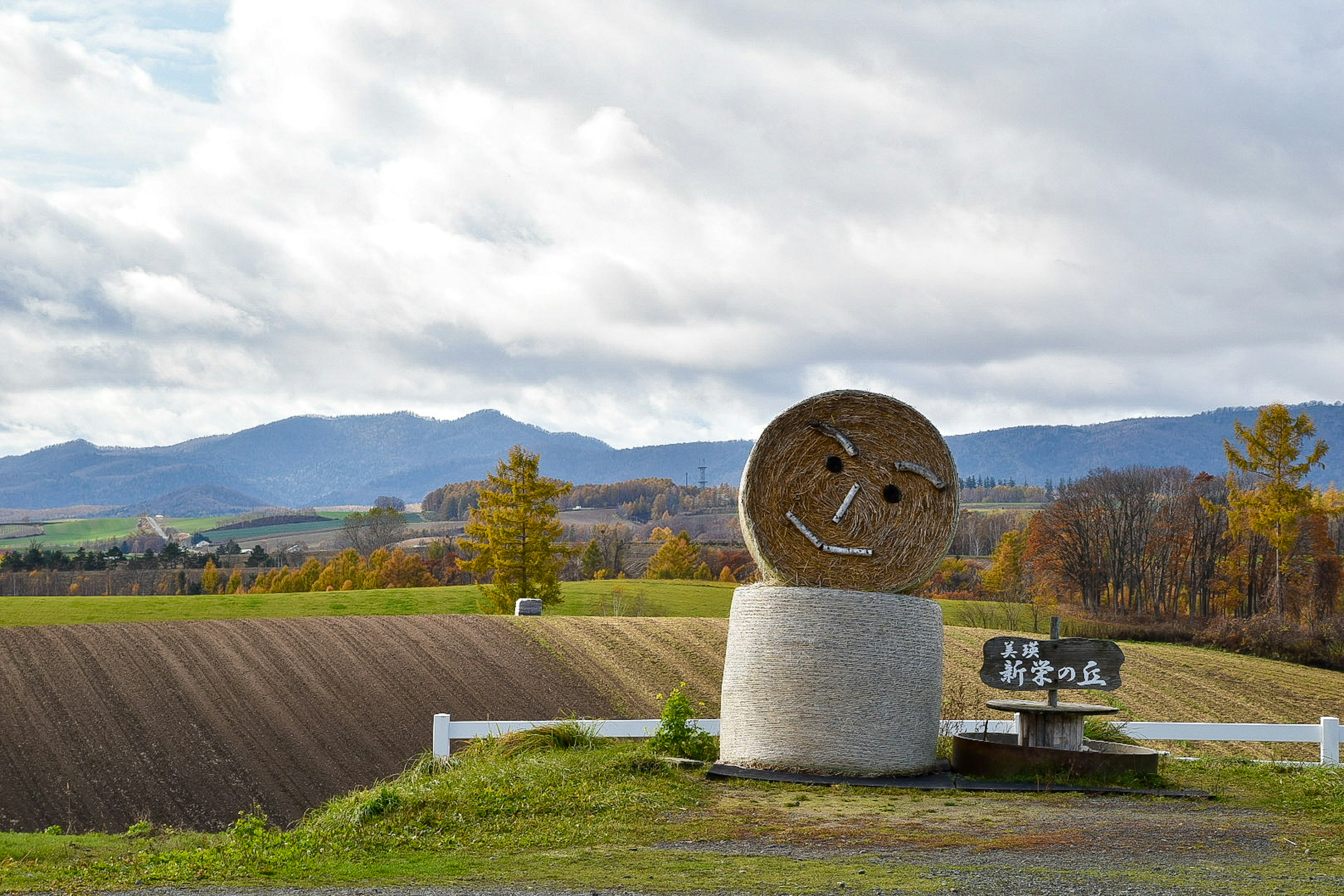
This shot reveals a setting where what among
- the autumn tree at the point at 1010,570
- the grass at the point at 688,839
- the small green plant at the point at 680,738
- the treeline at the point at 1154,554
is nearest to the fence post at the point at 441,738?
the grass at the point at 688,839

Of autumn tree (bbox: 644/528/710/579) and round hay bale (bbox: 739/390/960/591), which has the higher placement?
round hay bale (bbox: 739/390/960/591)

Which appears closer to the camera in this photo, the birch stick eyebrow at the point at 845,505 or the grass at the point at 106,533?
the birch stick eyebrow at the point at 845,505

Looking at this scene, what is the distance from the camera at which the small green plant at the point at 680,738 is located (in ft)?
44.1

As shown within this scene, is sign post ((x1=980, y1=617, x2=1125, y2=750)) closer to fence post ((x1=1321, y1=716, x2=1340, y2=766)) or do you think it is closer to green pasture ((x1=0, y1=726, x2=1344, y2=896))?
green pasture ((x1=0, y1=726, x2=1344, y2=896))

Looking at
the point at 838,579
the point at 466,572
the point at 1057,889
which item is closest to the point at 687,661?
the point at 838,579

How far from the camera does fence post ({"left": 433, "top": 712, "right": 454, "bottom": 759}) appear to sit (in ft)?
45.8

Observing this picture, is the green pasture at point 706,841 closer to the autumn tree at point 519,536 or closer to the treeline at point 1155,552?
the autumn tree at point 519,536

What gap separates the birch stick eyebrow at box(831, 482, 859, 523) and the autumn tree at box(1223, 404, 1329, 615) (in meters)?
39.2

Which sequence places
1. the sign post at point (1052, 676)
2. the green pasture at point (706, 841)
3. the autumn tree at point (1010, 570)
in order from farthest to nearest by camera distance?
the autumn tree at point (1010, 570) < the sign post at point (1052, 676) < the green pasture at point (706, 841)

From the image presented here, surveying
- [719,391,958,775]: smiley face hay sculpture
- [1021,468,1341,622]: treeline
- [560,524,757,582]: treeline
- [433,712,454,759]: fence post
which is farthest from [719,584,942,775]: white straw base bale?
[560,524,757,582]: treeline

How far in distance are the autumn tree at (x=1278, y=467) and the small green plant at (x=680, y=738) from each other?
39246 mm

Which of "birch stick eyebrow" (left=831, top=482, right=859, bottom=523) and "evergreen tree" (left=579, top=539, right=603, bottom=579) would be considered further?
"evergreen tree" (left=579, top=539, right=603, bottom=579)

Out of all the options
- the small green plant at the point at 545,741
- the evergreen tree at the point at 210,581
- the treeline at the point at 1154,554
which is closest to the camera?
the small green plant at the point at 545,741

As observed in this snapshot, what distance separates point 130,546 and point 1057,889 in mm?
167114
